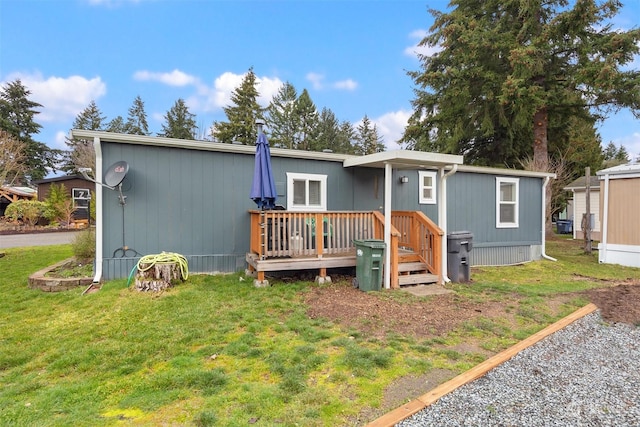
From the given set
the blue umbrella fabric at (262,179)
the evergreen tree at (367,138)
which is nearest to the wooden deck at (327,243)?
the blue umbrella fabric at (262,179)

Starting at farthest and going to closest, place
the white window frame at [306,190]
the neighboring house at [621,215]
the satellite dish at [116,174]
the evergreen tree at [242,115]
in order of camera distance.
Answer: the evergreen tree at [242,115] → the neighboring house at [621,215] → the white window frame at [306,190] → the satellite dish at [116,174]

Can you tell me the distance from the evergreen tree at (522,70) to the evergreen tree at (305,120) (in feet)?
48.7

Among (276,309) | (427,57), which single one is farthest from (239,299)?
(427,57)

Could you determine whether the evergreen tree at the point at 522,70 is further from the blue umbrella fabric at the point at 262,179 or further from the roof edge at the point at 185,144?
the blue umbrella fabric at the point at 262,179

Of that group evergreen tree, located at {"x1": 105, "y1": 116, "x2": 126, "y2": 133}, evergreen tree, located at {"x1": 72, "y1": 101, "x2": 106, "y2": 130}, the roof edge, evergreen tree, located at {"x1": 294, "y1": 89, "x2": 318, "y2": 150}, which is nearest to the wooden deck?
the roof edge

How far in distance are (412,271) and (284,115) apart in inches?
1081

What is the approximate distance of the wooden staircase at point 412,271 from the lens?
6176mm

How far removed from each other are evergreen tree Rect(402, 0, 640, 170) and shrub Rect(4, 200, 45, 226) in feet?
68.2

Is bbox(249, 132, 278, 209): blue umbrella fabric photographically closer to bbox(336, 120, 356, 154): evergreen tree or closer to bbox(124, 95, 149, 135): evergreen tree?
bbox(336, 120, 356, 154): evergreen tree

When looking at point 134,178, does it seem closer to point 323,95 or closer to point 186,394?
point 186,394

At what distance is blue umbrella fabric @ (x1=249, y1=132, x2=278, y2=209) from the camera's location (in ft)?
18.9

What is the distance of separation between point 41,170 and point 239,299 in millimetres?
40368

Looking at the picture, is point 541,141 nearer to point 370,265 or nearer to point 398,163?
point 398,163

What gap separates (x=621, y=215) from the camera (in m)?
9.05
